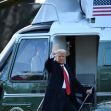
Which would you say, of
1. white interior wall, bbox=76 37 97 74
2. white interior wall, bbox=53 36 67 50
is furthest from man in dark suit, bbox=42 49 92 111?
white interior wall, bbox=76 37 97 74

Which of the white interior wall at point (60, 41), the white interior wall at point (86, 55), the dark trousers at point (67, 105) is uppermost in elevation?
the white interior wall at point (60, 41)

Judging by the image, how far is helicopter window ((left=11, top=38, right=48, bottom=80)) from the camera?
31.3 ft

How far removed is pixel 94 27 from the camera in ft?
31.0

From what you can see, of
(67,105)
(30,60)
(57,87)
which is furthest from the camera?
(30,60)

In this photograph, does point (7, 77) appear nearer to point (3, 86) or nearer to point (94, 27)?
point (3, 86)

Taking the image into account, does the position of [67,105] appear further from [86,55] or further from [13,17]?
[13,17]

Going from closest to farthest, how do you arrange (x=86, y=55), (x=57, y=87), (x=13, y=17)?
(x=57, y=87) < (x=86, y=55) < (x=13, y=17)

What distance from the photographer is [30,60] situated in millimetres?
9594

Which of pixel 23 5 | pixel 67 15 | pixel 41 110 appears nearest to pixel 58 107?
pixel 41 110

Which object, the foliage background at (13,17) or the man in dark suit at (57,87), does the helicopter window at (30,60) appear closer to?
the man in dark suit at (57,87)

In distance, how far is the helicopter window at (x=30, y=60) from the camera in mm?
9539

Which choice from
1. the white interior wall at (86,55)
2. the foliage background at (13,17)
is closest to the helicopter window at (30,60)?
the white interior wall at (86,55)

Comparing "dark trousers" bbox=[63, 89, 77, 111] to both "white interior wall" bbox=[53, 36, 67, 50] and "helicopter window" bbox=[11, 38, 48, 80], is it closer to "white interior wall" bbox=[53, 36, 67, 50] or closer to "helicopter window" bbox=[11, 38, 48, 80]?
"helicopter window" bbox=[11, 38, 48, 80]

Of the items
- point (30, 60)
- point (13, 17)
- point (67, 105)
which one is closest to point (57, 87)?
A: point (67, 105)
